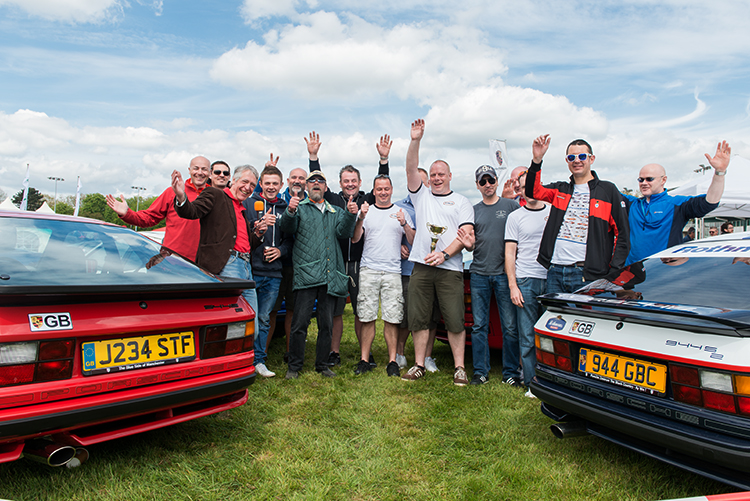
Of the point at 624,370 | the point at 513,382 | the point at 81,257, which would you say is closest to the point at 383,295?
the point at 513,382

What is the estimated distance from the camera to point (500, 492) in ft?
8.11

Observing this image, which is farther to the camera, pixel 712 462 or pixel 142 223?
pixel 142 223

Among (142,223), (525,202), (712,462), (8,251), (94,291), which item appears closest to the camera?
(712,462)

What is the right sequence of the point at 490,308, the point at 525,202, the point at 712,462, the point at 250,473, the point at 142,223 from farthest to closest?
the point at 490,308 < the point at 525,202 < the point at 142,223 < the point at 250,473 < the point at 712,462

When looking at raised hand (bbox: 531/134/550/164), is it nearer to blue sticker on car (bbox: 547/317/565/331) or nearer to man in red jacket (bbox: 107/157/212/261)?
blue sticker on car (bbox: 547/317/565/331)

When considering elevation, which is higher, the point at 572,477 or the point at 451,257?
the point at 451,257

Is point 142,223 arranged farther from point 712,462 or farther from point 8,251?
point 712,462

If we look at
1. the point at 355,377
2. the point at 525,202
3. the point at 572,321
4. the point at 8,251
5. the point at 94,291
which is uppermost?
the point at 525,202

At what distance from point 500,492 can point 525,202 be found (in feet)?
9.11

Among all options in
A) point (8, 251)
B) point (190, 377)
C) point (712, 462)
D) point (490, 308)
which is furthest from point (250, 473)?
point (490, 308)

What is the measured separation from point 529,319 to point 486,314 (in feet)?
1.49

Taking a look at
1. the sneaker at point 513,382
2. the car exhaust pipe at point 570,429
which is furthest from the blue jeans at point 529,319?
the car exhaust pipe at point 570,429

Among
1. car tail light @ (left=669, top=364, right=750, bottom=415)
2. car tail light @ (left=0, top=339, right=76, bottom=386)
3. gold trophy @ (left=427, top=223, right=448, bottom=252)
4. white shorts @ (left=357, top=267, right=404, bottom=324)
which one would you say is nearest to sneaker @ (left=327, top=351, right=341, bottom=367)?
white shorts @ (left=357, top=267, right=404, bottom=324)

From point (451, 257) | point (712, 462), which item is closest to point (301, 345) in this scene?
point (451, 257)
